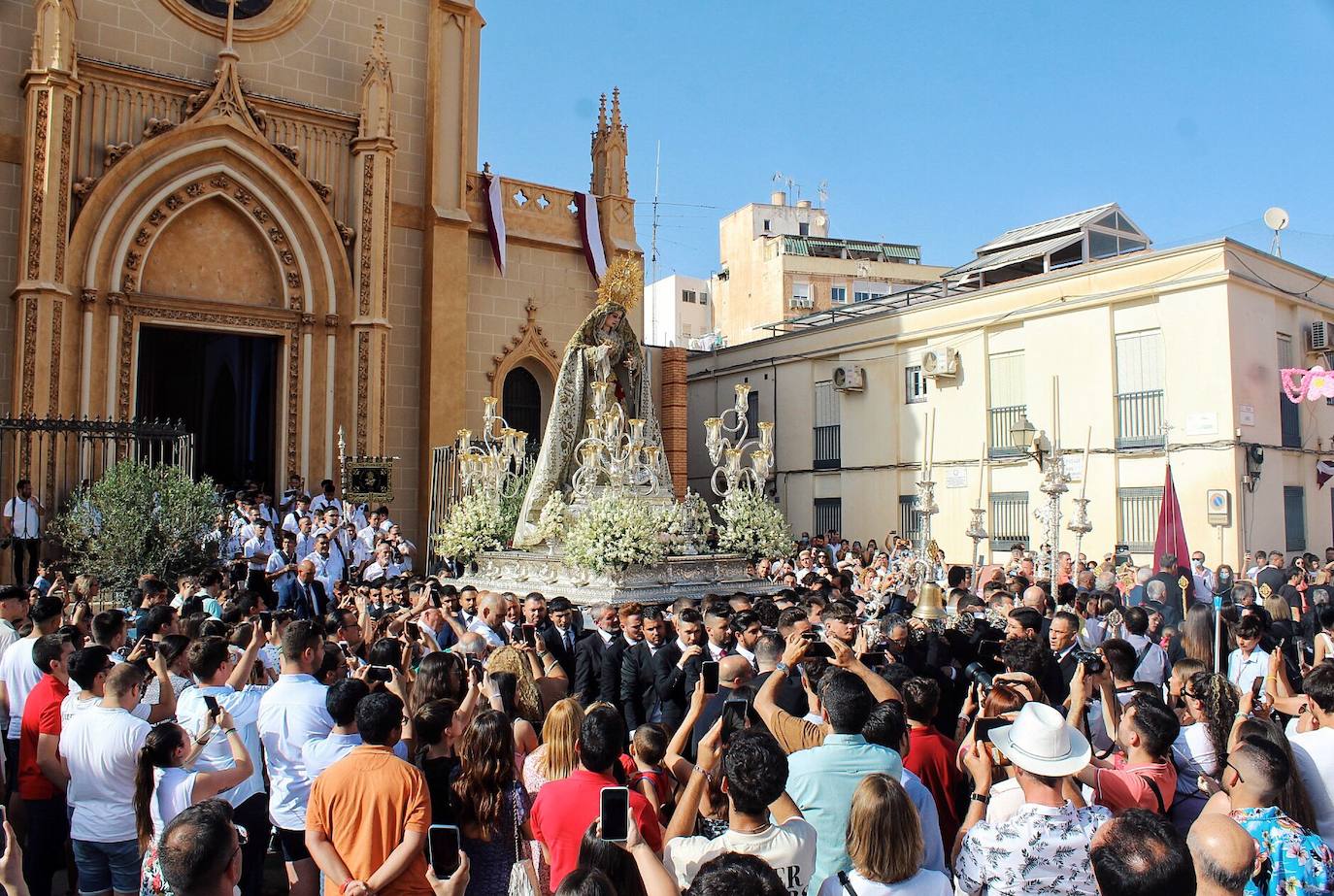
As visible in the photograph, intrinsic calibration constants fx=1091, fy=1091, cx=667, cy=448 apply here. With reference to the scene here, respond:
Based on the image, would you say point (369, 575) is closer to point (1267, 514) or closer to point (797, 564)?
point (797, 564)

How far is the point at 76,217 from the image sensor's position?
1745cm

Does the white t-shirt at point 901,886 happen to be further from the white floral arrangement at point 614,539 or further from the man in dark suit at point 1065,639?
the white floral arrangement at point 614,539

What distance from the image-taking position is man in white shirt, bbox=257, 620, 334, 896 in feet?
16.9

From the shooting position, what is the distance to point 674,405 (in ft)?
80.6

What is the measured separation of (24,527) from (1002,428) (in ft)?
57.1

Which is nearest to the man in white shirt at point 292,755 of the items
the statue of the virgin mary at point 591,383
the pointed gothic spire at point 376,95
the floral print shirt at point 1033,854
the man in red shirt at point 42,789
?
the man in red shirt at point 42,789

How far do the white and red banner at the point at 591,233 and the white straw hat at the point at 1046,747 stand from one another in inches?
780

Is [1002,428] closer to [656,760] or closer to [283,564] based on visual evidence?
[283,564]

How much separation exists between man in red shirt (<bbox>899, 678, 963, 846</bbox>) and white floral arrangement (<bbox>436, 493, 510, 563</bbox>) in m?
9.81

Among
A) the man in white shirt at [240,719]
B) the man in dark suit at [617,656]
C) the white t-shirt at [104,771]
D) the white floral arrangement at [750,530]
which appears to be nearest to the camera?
the white t-shirt at [104,771]

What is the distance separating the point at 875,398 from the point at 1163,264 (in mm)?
7187

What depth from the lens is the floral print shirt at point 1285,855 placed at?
3.53 meters

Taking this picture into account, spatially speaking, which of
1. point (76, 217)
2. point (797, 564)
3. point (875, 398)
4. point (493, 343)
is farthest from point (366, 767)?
point (875, 398)

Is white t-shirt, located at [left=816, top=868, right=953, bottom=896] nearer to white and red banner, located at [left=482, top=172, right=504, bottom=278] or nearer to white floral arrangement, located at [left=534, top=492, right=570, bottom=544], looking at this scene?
white floral arrangement, located at [left=534, top=492, right=570, bottom=544]
